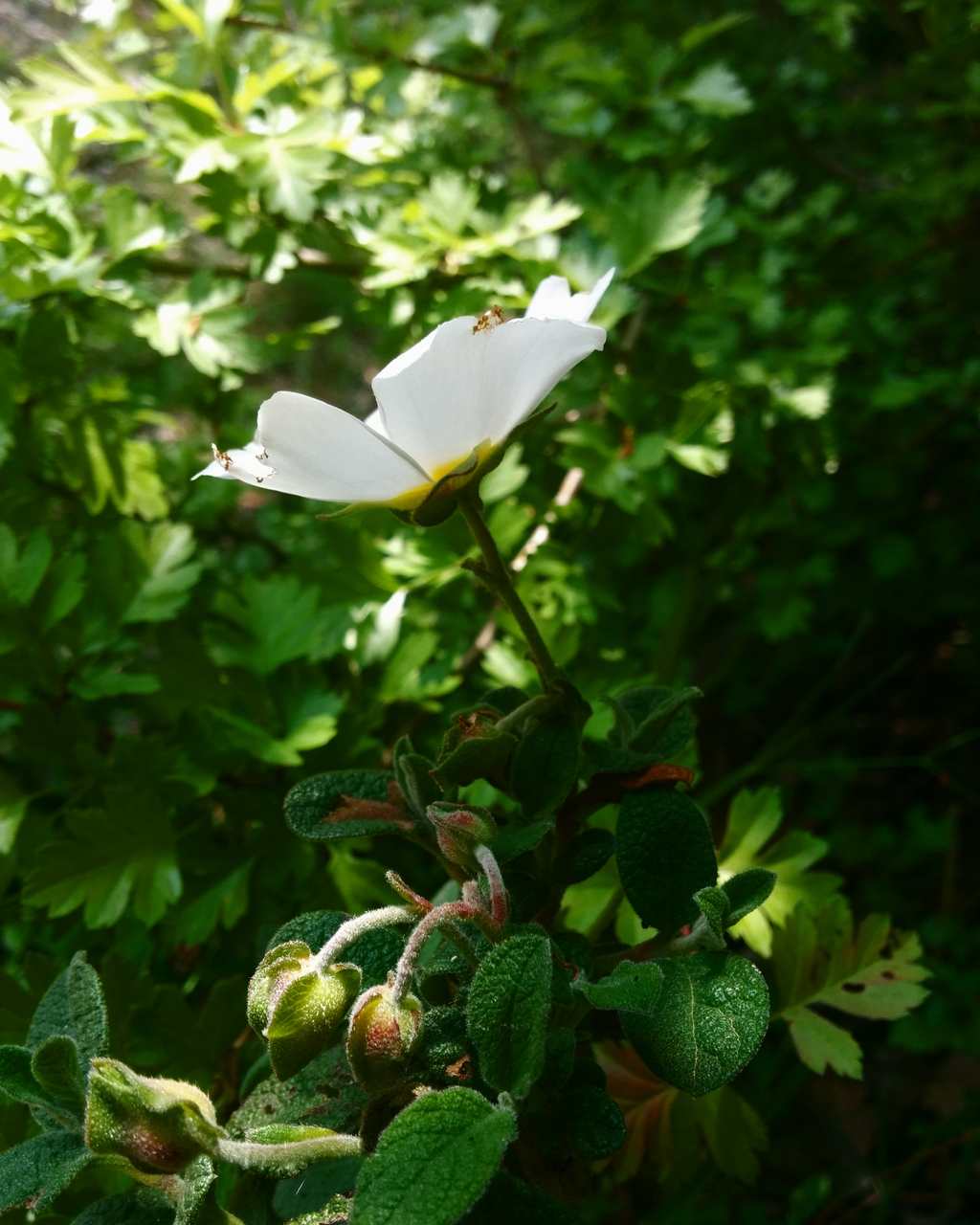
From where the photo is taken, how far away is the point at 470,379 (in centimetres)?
51

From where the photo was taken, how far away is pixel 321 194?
119cm

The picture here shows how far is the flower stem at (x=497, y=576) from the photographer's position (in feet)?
1.85

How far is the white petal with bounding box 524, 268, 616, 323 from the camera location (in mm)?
545

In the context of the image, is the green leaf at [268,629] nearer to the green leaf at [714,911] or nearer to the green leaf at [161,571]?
the green leaf at [161,571]

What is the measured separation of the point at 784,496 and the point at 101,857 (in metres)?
1.03

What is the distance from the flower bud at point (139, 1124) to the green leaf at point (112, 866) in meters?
0.35

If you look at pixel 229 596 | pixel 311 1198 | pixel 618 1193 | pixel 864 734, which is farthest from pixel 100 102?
pixel 864 734

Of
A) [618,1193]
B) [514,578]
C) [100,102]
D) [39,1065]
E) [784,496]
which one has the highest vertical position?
[100,102]

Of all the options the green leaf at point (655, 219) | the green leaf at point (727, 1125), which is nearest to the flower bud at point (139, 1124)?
the green leaf at point (727, 1125)

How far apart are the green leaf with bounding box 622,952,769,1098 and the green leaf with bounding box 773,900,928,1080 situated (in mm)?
325

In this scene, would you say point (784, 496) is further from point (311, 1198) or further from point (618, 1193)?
point (311, 1198)

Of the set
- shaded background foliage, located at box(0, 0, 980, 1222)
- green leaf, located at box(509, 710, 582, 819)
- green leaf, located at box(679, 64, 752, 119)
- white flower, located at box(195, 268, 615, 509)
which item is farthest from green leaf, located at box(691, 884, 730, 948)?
green leaf, located at box(679, 64, 752, 119)

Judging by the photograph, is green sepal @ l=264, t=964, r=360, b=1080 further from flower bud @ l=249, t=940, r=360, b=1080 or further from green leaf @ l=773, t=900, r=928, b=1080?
green leaf @ l=773, t=900, r=928, b=1080

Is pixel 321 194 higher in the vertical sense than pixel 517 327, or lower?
lower
